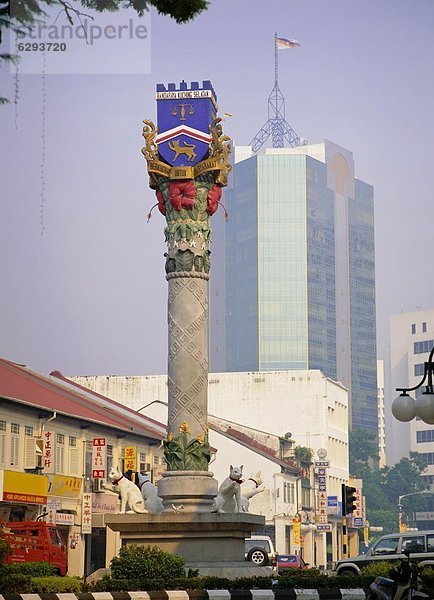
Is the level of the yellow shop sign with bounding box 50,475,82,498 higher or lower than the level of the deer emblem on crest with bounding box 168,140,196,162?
lower

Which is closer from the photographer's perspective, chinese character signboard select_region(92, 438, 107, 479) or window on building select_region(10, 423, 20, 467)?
window on building select_region(10, 423, 20, 467)

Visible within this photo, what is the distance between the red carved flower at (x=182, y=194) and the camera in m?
40.1

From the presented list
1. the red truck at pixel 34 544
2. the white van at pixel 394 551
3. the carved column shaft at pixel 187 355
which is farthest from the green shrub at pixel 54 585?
the red truck at pixel 34 544

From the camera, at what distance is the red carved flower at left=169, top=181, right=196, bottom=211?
40.1 metres

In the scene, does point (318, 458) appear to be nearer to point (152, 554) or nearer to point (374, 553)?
point (374, 553)

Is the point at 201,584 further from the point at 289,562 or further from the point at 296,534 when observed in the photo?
the point at 296,534

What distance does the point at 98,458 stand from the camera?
211ft

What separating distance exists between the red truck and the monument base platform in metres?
7.58

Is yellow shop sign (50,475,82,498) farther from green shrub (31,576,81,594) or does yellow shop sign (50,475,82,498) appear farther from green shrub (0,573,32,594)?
green shrub (0,573,32,594)

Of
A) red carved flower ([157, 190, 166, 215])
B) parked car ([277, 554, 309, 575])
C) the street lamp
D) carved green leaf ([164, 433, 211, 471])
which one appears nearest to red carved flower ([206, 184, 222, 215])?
red carved flower ([157, 190, 166, 215])

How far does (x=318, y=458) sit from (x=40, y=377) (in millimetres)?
44555

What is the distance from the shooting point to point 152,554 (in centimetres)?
2955

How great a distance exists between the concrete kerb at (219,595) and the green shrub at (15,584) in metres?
1.67

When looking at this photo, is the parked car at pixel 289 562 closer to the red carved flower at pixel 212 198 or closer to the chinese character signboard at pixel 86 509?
the chinese character signboard at pixel 86 509
